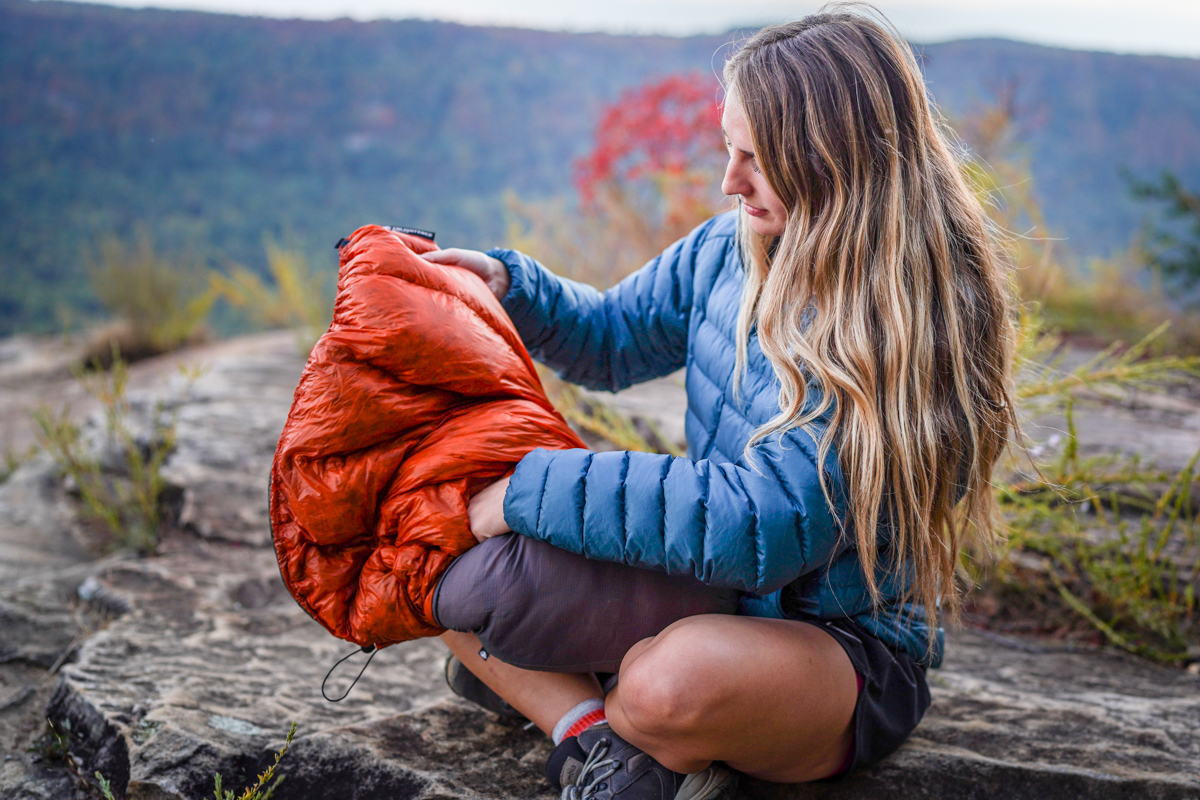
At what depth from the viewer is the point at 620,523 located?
107 centimetres

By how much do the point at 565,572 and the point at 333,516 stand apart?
1.17 feet

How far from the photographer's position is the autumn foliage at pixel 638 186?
195 inches

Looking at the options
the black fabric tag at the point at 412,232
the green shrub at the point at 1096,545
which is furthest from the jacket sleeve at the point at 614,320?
the green shrub at the point at 1096,545

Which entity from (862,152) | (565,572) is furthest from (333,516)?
(862,152)

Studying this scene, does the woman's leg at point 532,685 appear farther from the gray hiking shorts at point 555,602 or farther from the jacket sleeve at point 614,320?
the jacket sleeve at point 614,320

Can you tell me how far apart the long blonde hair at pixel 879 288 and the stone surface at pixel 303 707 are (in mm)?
474

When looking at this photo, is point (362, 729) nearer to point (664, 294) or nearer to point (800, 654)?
point (800, 654)

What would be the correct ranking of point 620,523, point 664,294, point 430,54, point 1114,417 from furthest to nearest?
point 430,54 < point 1114,417 < point 664,294 < point 620,523

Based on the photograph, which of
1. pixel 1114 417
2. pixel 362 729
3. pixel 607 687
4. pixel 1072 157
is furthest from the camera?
pixel 1072 157

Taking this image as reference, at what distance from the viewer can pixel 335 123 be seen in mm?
13852

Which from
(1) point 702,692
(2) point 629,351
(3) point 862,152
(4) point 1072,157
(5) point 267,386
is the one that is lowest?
(5) point 267,386

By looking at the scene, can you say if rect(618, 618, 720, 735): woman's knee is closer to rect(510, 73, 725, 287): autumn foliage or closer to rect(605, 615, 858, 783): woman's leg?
rect(605, 615, 858, 783): woman's leg

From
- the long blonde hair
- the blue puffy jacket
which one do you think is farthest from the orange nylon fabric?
the long blonde hair

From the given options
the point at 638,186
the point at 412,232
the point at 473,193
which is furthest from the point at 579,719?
the point at 473,193
